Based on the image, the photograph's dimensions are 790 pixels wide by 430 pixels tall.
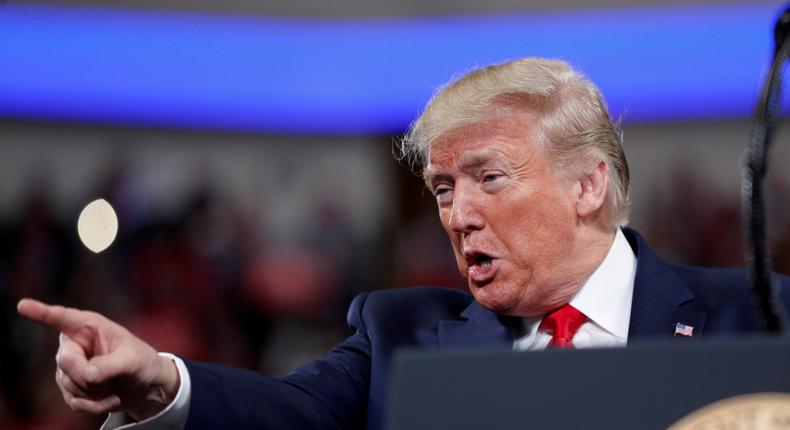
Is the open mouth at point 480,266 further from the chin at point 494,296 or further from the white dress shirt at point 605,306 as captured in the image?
the white dress shirt at point 605,306

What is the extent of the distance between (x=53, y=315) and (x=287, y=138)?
15.6ft

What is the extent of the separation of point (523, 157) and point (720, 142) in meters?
4.07

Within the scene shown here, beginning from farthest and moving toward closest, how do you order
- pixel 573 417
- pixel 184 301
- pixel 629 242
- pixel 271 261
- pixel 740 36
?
1. pixel 740 36
2. pixel 271 261
3. pixel 184 301
4. pixel 629 242
5. pixel 573 417

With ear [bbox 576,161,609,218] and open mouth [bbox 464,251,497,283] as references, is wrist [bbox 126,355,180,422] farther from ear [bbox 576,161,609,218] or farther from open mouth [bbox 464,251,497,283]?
ear [bbox 576,161,609,218]

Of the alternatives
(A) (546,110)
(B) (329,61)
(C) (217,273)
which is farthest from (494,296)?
(B) (329,61)

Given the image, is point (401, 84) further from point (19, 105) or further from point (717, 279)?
point (717, 279)

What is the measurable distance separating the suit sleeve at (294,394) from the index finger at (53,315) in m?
0.24

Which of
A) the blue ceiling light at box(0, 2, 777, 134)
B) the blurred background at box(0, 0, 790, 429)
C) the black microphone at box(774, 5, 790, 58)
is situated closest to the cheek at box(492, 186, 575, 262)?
the black microphone at box(774, 5, 790, 58)

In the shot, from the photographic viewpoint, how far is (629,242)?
5.58 feet

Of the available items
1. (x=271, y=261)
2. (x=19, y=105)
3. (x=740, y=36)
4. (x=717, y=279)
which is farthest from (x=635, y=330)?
(x=19, y=105)

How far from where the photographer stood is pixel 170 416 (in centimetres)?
123

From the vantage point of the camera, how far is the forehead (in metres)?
1.54

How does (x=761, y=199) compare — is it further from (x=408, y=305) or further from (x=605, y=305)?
(x=408, y=305)

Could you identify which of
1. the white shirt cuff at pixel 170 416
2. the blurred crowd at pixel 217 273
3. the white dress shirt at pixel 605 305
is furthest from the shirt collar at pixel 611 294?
the blurred crowd at pixel 217 273
